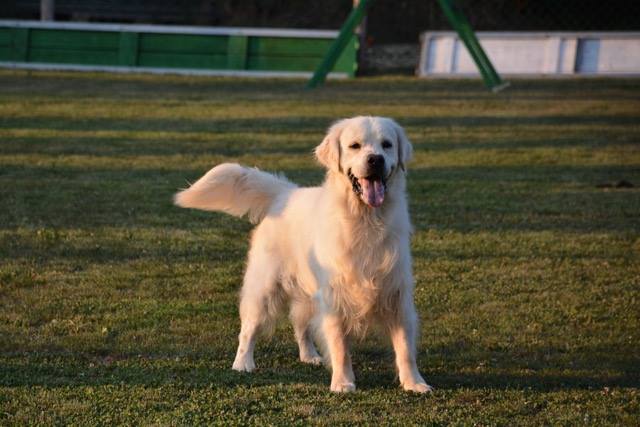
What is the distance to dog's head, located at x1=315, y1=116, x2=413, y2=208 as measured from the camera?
533cm

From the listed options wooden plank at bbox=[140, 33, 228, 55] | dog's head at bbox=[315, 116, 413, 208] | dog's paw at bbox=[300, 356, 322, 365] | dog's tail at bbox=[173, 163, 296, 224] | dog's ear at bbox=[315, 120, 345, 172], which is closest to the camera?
dog's head at bbox=[315, 116, 413, 208]

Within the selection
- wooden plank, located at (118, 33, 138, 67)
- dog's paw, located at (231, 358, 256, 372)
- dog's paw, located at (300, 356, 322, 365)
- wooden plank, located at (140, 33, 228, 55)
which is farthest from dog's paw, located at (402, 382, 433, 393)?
wooden plank, located at (118, 33, 138, 67)

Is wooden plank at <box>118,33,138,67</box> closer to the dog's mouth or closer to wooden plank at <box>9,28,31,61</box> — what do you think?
wooden plank at <box>9,28,31,61</box>

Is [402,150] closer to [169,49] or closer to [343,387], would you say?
[343,387]

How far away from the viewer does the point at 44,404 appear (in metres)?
4.82

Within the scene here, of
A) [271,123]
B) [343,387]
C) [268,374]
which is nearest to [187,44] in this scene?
[271,123]

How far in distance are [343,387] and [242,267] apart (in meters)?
2.87

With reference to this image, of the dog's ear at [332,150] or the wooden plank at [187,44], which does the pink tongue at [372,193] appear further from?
the wooden plank at [187,44]

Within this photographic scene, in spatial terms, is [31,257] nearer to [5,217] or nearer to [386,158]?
[5,217]

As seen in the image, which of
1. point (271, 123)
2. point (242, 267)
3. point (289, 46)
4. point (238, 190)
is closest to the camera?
point (238, 190)

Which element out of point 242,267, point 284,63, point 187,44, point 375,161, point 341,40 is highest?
point 341,40

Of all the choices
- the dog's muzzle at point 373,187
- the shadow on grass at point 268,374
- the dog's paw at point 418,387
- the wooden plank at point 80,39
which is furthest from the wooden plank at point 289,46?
the dog's paw at point 418,387

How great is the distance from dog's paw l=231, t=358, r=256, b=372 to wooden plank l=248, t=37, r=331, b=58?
15.7 meters

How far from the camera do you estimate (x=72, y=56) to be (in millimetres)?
21672
